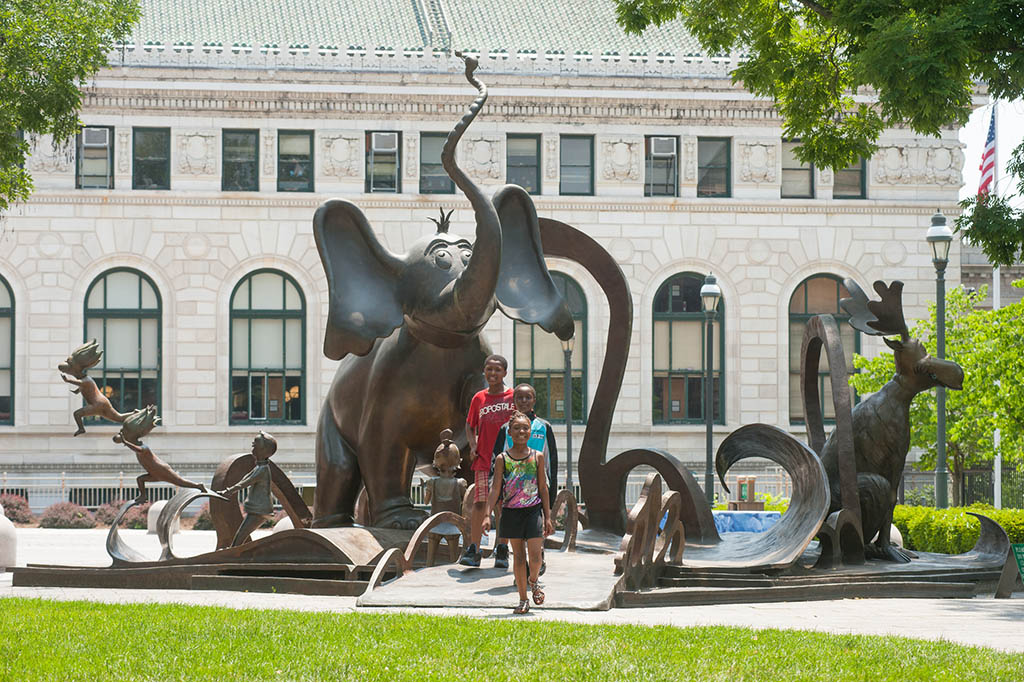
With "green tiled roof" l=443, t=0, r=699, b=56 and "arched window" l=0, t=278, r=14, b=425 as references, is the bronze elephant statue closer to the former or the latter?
"green tiled roof" l=443, t=0, r=699, b=56

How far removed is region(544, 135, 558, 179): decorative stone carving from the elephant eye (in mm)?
28108

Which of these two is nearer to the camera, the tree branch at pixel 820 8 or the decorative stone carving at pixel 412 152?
the tree branch at pixel 820 8

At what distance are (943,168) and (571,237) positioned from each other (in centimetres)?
2993

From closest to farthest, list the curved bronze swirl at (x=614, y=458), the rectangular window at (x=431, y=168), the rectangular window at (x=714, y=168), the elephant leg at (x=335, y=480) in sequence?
the elephant leg at (x=335, y=480) → the curved bronze swirl at (x=614, y=458) → the rectangular window at (x=431, y=168) → the rectangular window at (x=714, y=168)

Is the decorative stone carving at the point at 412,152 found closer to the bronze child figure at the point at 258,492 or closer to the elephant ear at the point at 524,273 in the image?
the elephant ear at the point at 524,273

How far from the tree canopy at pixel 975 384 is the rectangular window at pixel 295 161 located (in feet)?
52.8

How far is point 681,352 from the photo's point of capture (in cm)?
4038

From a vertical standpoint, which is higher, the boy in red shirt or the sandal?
the boy in red shirt

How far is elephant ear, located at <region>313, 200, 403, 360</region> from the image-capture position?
39.3ft

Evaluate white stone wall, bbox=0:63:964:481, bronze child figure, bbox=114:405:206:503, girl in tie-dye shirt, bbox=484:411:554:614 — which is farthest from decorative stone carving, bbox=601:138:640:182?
girl in tie-dye shirt, bbox=484:411:554:614

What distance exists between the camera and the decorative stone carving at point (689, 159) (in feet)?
132

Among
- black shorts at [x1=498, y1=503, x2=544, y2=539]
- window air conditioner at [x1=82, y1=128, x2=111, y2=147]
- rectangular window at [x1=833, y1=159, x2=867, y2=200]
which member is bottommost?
black shorts at [x1=498, y1=503, x2=544, y2=539]

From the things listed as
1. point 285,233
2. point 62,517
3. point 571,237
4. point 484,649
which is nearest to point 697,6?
point 571,237

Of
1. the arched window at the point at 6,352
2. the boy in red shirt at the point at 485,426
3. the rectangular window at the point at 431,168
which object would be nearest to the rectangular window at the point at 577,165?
the rectangular window at the point at 431,168
